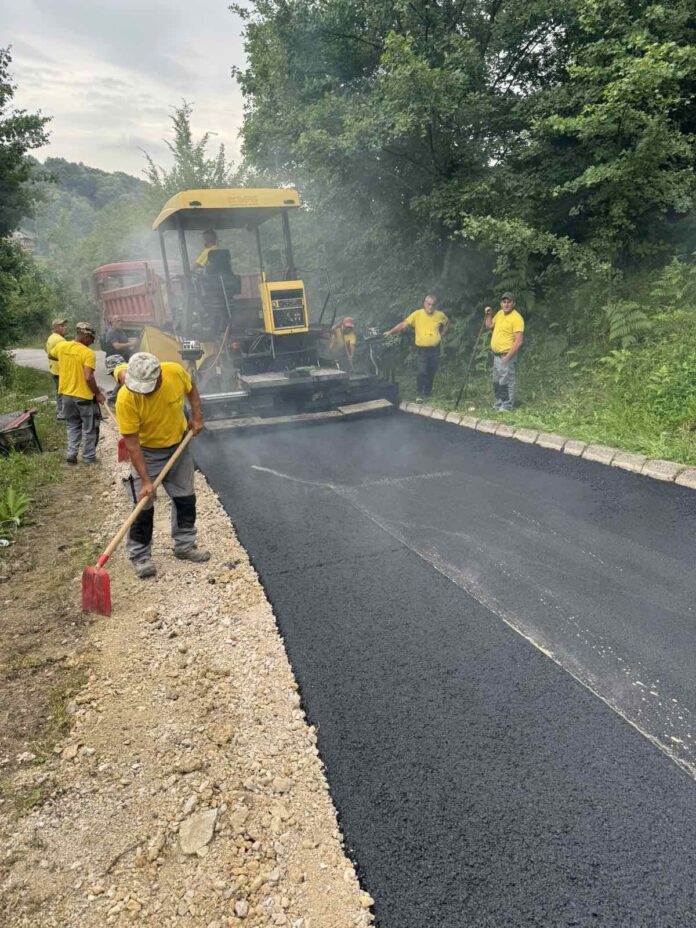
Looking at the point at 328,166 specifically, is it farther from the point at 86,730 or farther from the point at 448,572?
the point at 86,730

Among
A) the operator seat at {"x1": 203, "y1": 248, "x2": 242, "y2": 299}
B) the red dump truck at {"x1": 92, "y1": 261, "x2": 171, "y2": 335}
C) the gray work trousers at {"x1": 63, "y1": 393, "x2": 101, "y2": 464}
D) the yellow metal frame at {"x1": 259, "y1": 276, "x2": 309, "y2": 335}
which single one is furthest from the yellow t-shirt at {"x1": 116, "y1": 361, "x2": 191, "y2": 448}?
the red dump truck at {"x1": 92, "y1": 261, "x2": 171, "y2": 335}

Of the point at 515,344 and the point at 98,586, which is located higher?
the point at 515,344

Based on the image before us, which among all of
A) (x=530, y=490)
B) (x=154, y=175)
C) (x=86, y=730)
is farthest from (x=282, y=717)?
(x=154, y=175)

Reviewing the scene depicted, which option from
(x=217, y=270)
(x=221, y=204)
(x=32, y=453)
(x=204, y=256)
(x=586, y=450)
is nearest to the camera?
(x=586, y=450)

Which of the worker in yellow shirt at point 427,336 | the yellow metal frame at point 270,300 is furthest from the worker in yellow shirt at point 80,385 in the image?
the worker in yellow shirt at point 427,336

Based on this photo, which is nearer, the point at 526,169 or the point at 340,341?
the point at 526,169

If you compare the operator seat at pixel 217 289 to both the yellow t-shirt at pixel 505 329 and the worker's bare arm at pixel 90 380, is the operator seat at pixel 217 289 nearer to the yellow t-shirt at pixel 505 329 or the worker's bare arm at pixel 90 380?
the worker's bare arm at pixel 90 380

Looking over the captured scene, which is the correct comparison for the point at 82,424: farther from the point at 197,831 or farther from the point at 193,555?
the point at 197,831

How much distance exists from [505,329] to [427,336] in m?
1.46

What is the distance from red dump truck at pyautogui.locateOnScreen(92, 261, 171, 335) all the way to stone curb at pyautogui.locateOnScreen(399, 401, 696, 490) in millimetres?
5023

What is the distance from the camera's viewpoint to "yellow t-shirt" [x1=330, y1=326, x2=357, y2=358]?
365 inches

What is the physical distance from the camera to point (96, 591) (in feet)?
11.5

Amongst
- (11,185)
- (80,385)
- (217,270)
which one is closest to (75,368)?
(80,385)

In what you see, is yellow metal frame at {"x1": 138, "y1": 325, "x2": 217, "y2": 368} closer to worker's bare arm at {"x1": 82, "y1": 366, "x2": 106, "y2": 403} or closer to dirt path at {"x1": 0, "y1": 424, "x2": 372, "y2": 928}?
worker's bare arm at {"x1": 82, "y1": 366, "x2": 106, "y2": 403}
